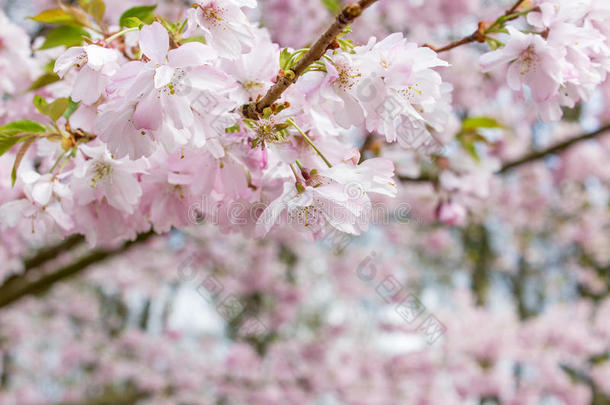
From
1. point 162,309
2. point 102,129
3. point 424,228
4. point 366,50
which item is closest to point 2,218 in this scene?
point 102,129

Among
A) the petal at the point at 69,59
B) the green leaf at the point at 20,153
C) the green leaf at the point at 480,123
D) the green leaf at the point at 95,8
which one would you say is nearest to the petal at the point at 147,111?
the petal at the point at 69,59

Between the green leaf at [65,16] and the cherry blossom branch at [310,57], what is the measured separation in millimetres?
533

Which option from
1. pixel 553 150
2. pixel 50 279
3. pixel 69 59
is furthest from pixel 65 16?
pixel 553 150

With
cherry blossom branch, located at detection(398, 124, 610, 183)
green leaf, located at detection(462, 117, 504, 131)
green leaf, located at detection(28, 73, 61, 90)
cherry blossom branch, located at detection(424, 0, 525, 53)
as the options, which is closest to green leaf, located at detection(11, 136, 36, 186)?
green leaf, located at detection(28, 73, 61, 90)

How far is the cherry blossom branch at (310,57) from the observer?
679 mm

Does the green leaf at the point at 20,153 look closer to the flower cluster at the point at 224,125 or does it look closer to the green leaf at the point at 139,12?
the flower cluster at the point at 224,125

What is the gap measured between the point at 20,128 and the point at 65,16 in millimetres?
329

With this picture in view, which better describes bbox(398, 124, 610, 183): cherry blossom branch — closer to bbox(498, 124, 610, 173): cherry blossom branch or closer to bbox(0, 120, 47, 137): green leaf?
bbox(498, 124, 610, 173): cherry blossom branch

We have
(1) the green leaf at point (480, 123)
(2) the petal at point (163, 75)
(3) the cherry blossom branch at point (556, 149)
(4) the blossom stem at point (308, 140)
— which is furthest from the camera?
(3) the cherry blossom branch at point (556, 149)

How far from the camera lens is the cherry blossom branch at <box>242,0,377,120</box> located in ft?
2.23

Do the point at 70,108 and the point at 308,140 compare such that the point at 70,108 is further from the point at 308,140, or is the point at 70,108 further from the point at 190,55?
the point at 308,140

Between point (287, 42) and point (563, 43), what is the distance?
2869 millimetres

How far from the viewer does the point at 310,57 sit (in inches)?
30.1

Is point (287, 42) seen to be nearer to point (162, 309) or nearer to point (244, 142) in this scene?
point (244, 142)
